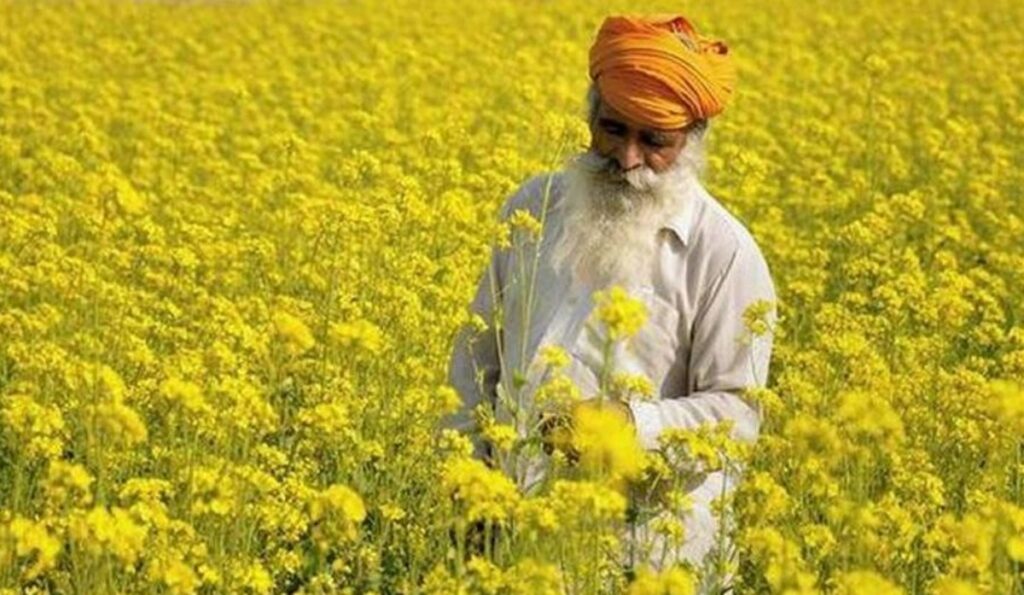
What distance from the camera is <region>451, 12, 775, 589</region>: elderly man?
4395mm

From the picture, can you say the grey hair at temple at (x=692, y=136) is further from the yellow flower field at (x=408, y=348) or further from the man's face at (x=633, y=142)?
the yellow flower field at (x=408, y=348)

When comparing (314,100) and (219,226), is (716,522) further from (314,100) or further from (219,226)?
(314,100)

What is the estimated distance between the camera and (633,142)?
14.6 feet

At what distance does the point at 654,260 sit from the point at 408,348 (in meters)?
0.94

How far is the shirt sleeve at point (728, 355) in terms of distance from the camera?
429 centimetres

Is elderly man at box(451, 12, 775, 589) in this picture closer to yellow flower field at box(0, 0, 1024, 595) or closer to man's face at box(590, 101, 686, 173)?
man's face at box(590, 101, 686, 173)

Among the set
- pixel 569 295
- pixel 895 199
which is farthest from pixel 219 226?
pixel 569 295

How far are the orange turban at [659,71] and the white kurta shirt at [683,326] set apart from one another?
6.7 inches

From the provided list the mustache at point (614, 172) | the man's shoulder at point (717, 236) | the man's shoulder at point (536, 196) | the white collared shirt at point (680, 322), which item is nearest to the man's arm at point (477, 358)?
the white collared shirt at point (680, 322)

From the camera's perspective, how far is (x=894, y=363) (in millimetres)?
5523

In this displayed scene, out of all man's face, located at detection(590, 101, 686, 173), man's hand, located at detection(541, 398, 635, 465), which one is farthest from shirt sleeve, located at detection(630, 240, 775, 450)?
man's face, located at detection(590, 101, 686, 173)

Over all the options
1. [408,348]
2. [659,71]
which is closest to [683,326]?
[659,71]

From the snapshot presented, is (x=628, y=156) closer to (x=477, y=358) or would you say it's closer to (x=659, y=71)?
(x=659, y=71)

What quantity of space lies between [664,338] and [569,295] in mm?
208
